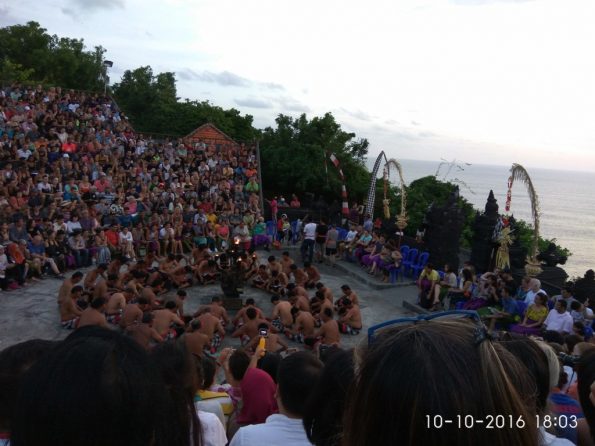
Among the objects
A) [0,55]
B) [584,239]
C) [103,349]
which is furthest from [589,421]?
[584,239]

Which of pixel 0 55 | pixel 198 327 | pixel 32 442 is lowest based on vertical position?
pixel 198 327

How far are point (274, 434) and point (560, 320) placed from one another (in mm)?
8196

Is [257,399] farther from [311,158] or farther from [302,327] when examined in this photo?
[311,158]

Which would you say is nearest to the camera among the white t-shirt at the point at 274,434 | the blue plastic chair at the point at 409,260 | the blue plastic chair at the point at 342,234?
the white t-shirt at the point at 274,434

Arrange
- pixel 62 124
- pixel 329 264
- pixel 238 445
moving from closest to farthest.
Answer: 1. pixel 238 445
2. pixel 329 264
3. pixel 62 124

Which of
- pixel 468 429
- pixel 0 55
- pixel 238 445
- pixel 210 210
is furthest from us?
pixel 0 55

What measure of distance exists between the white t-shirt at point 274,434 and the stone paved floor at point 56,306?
5.42 meters

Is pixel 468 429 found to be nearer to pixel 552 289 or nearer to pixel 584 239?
pixel 552 289

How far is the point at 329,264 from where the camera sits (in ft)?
57.8

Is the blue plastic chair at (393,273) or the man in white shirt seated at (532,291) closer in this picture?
the man in white shirt seated at (532,291)

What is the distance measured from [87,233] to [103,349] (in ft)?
48.6

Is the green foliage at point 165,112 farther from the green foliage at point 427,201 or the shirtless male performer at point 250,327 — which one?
the shirtless male performer at point 250,327

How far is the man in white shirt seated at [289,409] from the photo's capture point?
3.15 meters

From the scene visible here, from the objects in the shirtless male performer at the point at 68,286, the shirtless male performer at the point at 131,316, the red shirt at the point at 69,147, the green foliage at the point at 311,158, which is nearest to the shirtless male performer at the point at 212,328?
the shirtless male performer at the point at 131,316
